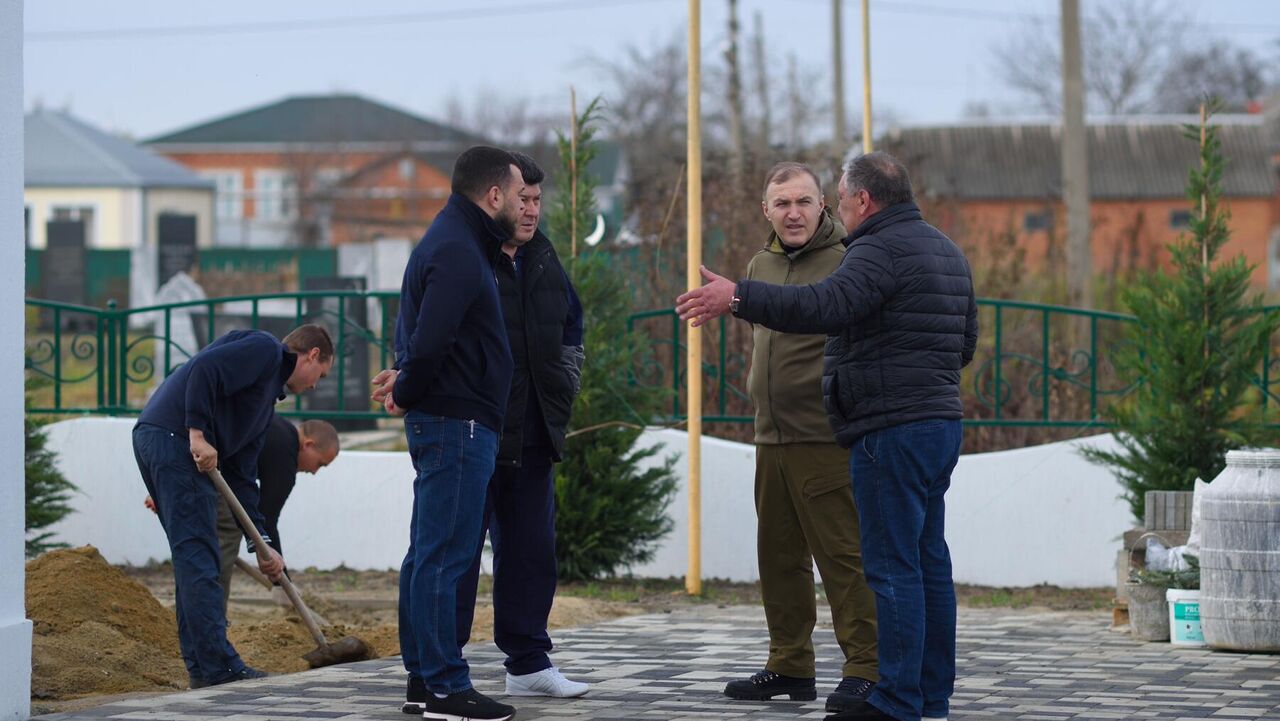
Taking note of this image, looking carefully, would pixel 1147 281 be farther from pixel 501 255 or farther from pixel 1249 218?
pixel 1249 218

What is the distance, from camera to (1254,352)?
9117 millimetres

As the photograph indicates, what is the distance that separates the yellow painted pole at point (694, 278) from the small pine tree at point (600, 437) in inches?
15.6

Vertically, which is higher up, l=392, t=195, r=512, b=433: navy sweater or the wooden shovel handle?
l=392, t=195, r=512, b=433: navy sweater

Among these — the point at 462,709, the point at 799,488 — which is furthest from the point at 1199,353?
the point at 462,709

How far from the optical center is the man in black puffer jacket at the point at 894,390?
537cm

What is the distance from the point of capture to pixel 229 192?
→ 8669cm

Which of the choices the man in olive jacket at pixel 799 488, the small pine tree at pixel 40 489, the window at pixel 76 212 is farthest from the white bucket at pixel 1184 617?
the window at pixel 76 212

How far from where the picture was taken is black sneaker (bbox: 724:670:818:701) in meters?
6.11

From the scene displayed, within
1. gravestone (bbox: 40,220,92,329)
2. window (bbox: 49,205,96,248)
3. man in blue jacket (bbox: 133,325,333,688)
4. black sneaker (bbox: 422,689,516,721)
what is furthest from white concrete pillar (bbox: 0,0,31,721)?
window (bbox: 49,205,96,248)

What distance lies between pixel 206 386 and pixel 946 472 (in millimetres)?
3128

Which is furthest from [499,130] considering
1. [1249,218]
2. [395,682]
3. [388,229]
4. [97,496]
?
[395,682]

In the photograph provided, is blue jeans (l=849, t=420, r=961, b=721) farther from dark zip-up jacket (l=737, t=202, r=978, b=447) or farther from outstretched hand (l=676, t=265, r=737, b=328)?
outstretched hand (l=676, t=265, r=737, b=328)

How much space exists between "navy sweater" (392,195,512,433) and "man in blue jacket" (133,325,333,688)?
5.77 feet

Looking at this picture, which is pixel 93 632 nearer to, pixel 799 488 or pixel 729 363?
pixel 799 488
